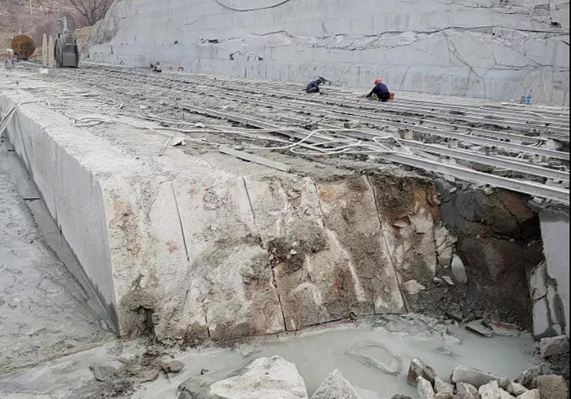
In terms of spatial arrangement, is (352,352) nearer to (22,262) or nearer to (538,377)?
(538,377)

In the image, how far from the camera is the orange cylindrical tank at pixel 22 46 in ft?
99.9

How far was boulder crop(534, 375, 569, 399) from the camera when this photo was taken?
10.8 feet

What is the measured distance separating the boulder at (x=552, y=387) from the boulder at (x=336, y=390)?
1.10 m

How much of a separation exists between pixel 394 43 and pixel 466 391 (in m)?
13.1

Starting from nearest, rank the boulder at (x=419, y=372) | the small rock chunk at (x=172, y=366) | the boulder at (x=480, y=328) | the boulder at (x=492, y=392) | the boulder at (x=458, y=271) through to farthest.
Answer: the boulder at (x=492, y=392)
the boulder at (x=419, y=372)
the small rock chunk at (x=172, y=366)
the boulder at (x=480, y=328)
the boulder at (x=458, y=271)

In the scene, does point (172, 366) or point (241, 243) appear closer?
point (172, 366)

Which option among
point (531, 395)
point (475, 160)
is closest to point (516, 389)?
point (531, 395)

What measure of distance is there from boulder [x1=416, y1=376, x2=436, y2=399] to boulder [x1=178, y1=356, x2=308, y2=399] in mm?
730

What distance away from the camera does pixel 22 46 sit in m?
30.8

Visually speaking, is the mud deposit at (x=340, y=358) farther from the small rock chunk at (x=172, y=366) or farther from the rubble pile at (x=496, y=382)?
the rubble pile at (x=496, y=382)

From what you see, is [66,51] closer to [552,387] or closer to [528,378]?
[528,378]

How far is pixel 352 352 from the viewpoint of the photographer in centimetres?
418

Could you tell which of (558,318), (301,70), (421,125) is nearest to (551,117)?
(421,125)

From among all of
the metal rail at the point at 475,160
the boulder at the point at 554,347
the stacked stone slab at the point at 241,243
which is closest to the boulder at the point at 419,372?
the boulder at the point at 554,347
